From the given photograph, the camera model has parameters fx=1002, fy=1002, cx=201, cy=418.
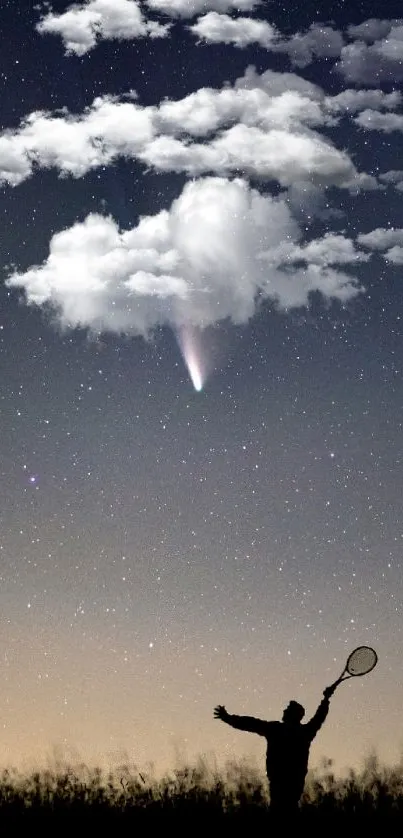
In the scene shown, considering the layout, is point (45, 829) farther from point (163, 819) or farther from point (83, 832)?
point (163, 819)

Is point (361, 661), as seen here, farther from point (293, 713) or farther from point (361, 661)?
point (293, 713)

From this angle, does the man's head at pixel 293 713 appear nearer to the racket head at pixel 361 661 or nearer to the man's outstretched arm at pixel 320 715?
the man's outstretched arm at pixel 320 715

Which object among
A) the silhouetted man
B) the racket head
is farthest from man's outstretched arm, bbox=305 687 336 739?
the racket head

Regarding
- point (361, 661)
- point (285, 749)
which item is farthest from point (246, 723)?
point (361, 661)

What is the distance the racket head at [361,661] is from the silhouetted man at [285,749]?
2.04 metres

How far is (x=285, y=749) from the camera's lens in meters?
11.0

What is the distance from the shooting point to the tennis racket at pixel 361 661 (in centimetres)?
1309

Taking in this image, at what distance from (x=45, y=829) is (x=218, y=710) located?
371cm

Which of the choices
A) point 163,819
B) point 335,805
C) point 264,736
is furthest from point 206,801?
point 264,736

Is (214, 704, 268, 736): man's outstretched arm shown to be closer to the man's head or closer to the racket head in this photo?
the man's head

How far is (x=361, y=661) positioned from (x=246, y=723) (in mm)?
2648

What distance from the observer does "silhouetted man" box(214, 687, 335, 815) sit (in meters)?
10.8

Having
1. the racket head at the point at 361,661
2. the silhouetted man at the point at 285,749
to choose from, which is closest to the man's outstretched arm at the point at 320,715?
the silhouetted man at the point at 285,749

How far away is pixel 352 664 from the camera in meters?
13.2
